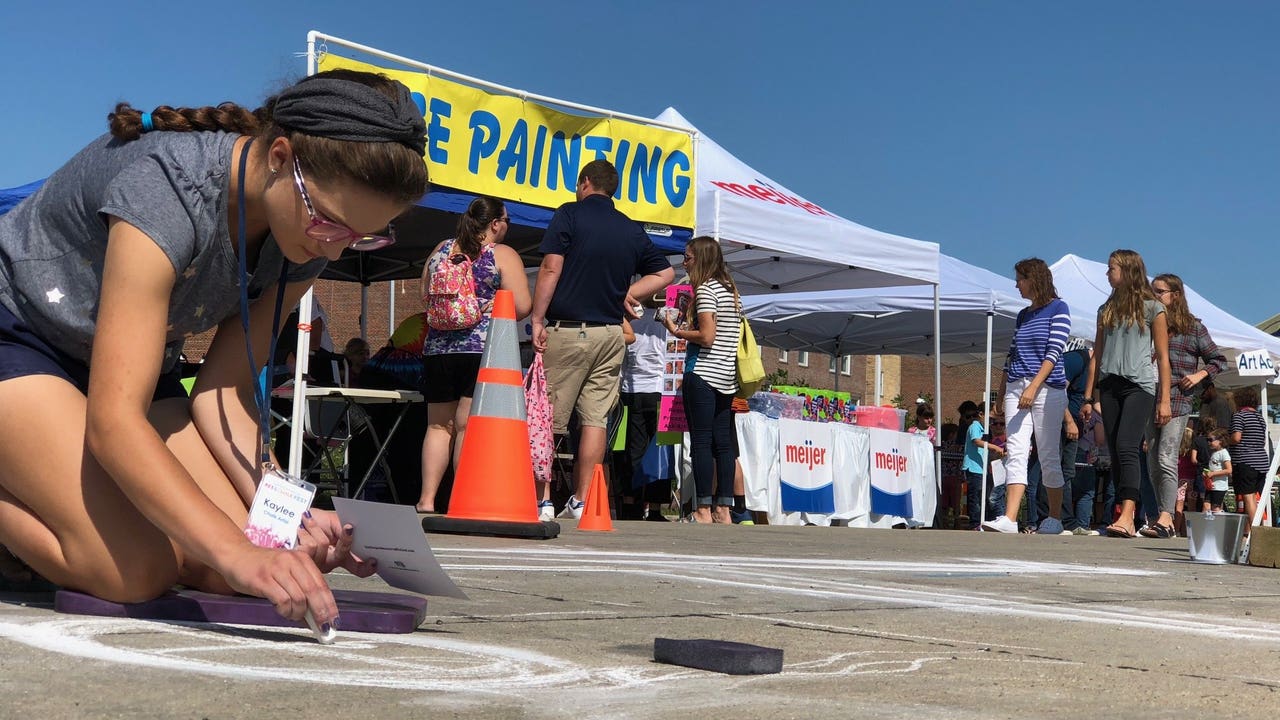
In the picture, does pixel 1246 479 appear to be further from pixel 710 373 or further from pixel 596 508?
pixel 596 508

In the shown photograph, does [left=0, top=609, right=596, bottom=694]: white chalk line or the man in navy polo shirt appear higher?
the man in navy polo shirt

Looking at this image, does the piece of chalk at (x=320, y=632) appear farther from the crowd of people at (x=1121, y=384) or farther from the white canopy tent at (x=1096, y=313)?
the white canopy tent at (x=1096, y=313)

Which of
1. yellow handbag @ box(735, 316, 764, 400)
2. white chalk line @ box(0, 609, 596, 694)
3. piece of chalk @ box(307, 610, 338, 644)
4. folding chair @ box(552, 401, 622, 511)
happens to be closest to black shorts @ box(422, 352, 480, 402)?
yellow handbag @ box(735, 316, 764, 400)

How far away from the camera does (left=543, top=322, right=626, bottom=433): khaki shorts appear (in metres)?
8.39

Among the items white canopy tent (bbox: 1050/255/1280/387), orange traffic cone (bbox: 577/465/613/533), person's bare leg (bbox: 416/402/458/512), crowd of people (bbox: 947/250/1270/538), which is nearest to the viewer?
orange traffic cone (bbox: 577/465/613/533)

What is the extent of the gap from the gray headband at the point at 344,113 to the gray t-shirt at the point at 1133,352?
25.2ft

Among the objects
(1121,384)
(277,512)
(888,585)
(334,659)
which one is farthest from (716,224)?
(334,659)

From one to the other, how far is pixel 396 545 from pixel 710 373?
651cm

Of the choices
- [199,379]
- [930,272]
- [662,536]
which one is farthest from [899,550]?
[930,272]

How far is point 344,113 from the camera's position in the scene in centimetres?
243

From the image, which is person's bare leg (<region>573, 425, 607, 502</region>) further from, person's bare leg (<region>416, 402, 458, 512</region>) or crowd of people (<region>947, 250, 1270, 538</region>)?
crowd of people (<region>947, 250, 1270, 538</region>)

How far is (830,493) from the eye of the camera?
38.4 feet

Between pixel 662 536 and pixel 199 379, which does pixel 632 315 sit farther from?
pixel 199 379

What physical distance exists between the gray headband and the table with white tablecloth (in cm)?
836
